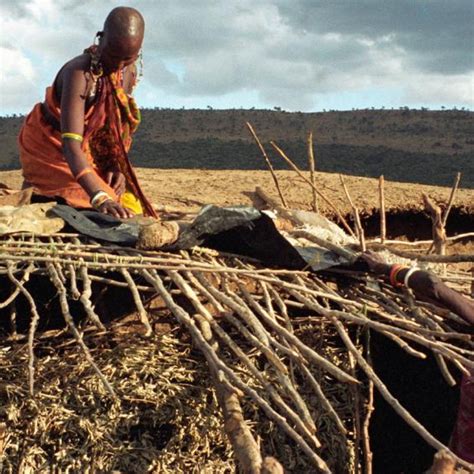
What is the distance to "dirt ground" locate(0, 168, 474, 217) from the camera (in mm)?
7168

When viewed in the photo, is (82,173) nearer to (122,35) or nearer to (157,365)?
(122,35)

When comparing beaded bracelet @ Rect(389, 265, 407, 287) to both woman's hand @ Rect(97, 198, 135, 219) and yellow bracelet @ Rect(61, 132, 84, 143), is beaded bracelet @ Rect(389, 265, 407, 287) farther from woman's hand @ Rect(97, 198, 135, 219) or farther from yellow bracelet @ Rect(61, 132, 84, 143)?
yellow bracelet @ Rect(61, 132, 84, 143)

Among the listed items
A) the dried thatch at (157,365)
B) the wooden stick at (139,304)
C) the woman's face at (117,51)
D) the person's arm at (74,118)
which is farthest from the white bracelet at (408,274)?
the woman's face at (117,51)

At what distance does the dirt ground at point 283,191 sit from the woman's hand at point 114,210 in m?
2.15

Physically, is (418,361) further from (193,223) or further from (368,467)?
(193,223)

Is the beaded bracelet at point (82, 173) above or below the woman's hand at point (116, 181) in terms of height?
above

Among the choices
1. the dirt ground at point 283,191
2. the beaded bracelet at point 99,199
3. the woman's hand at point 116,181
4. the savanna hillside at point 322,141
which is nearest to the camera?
the beaded bracelet at point 99,199

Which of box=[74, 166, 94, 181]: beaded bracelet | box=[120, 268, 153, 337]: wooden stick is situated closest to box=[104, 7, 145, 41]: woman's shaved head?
box=[74, 166, 94, 181]: beaded bracelet

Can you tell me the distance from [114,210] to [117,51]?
0.93 meters

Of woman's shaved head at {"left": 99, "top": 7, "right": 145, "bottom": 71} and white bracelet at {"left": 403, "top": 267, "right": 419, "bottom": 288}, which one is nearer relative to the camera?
white bracelet at {"left": 403, "top": 267, "right": 419, "bottom": 288}

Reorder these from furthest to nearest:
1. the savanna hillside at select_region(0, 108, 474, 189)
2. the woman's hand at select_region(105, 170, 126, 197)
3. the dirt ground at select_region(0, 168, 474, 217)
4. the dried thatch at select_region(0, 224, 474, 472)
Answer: the savanna hillside at select_region(0, 108, 474, 189) < the dirt ground at select_region(0, 168, 474, 217) < the woman's hand at select_region(105, 170, 126, 197) < the dried thatch at select_region(0, 224, 474, 472)

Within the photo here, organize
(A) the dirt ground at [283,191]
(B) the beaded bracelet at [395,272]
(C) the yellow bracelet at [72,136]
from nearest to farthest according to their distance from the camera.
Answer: (B) the beaded bracelet at [395,272], (C) the yellow bracelet at [72,136], (A) the dirt ground at [283,191]

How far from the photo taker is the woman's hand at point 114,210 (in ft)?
14.0

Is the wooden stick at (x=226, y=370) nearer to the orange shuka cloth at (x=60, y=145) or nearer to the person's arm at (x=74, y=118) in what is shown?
the person's arm at (x=74, y=118)
